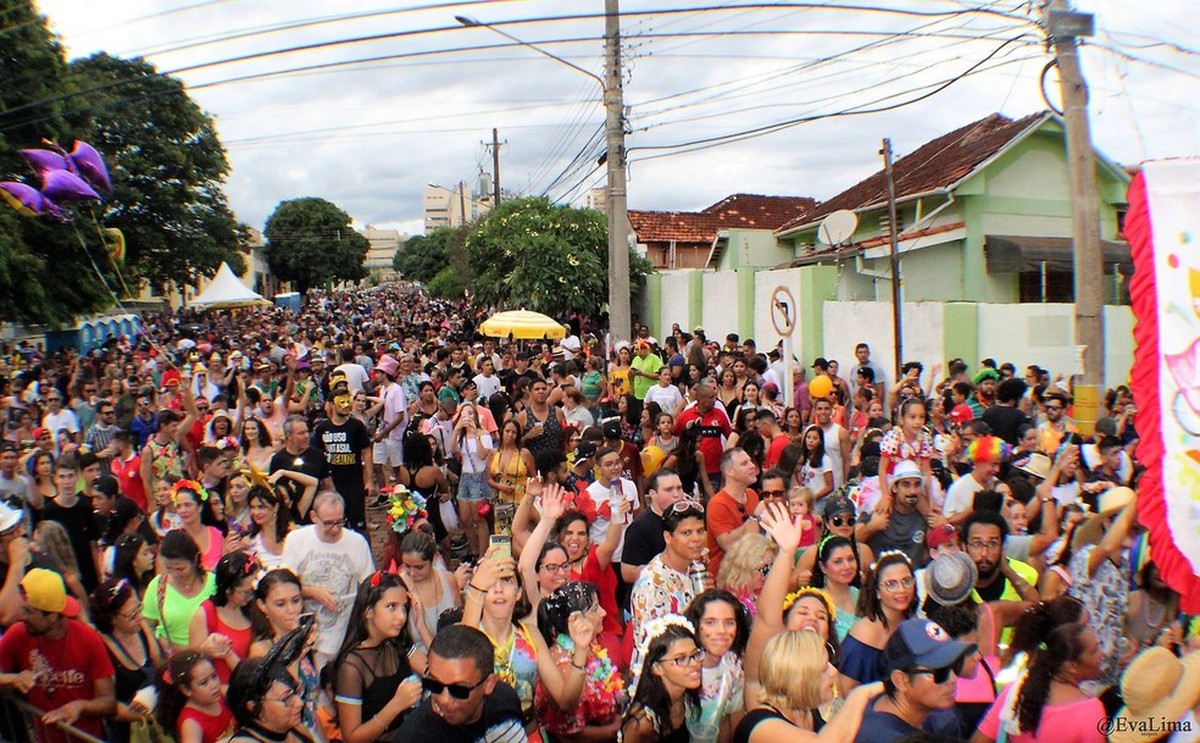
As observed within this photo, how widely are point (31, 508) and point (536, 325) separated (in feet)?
29.3

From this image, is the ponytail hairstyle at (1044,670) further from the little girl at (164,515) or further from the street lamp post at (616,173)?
the street lamp post at (616,173)

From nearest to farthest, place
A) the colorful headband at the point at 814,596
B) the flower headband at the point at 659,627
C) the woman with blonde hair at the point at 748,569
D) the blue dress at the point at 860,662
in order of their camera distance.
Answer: the flower headband at the point at 659,627 → the blue dress at the point at 860,662 → the colorful headband at the point at 814,596 → the woman with blonde hair at the point at 748,569

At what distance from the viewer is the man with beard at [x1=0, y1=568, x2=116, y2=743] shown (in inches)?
152

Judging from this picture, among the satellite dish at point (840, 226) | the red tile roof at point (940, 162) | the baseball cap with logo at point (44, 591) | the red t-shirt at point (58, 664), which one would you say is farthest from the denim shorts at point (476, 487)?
the red tile roof at point (940, 162)

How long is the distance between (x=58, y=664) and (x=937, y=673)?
3623 mm

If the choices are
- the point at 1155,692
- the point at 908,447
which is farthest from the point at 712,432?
the point at 1155,692

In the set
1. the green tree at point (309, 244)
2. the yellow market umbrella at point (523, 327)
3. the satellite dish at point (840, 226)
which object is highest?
the green tree at point (309, 244)

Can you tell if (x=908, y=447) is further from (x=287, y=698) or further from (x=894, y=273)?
(x=894, y=273)

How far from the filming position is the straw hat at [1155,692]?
9.54 feet

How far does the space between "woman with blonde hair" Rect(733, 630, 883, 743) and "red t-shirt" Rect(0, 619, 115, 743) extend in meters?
2.84

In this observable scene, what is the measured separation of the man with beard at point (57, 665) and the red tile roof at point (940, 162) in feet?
49.8

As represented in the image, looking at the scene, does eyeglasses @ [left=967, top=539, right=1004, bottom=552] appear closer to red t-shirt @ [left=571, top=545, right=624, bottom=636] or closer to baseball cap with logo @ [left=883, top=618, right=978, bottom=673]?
baseball cap with logo @ [left=883, top=618, right=978, bottom=673]

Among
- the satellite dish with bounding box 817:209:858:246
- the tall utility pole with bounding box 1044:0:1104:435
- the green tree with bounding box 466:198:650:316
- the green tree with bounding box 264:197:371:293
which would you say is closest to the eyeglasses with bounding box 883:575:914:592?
the tall utility pole with bounding box 1044:0:1104:435

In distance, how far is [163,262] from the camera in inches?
1324
